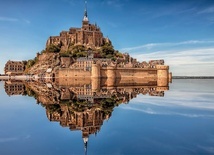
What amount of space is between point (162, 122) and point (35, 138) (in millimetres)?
3865

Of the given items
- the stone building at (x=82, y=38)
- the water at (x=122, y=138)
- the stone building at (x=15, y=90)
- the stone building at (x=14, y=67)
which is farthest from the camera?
the stone building at (x=14, y=67)

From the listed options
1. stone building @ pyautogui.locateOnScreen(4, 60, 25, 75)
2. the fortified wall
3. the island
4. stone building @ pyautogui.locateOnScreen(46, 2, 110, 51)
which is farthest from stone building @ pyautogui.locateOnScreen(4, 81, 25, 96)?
stone building @ pyautogui.locateOnScreen(4, 60, 25, 75)

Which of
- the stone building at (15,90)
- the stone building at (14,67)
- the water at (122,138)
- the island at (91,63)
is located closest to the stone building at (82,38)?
the island at (91,63)

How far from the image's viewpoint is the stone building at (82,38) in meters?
49.2

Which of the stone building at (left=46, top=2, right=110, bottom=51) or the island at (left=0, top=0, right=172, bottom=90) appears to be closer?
the island at (left=0, top=0, right=172, bottom=90)

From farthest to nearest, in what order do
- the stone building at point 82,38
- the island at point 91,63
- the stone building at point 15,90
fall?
the stone building at point 82,38 → the island at point 91,63 → the stone building at point 15,90

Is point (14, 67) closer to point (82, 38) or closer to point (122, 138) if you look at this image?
point (82, 38)

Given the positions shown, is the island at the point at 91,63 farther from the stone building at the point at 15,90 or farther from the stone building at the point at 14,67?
the stone building at the point at 14,67

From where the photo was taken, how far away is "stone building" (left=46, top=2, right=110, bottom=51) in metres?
49.2

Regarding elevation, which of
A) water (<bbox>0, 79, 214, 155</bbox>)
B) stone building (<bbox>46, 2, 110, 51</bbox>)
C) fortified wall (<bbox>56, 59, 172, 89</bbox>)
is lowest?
water (<bbox>0, 79, 214, 155</bbox>)

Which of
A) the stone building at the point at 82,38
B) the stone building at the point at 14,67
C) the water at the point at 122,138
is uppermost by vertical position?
the stone building at the point at 82,38

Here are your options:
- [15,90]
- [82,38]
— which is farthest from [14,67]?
[15,90]

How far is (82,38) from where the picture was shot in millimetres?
48969

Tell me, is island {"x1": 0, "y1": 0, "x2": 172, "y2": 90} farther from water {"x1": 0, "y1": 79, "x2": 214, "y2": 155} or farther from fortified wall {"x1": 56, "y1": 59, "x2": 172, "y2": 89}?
water {"x1": 0, "y1": 79, "x2": 214, "y2": 155}
